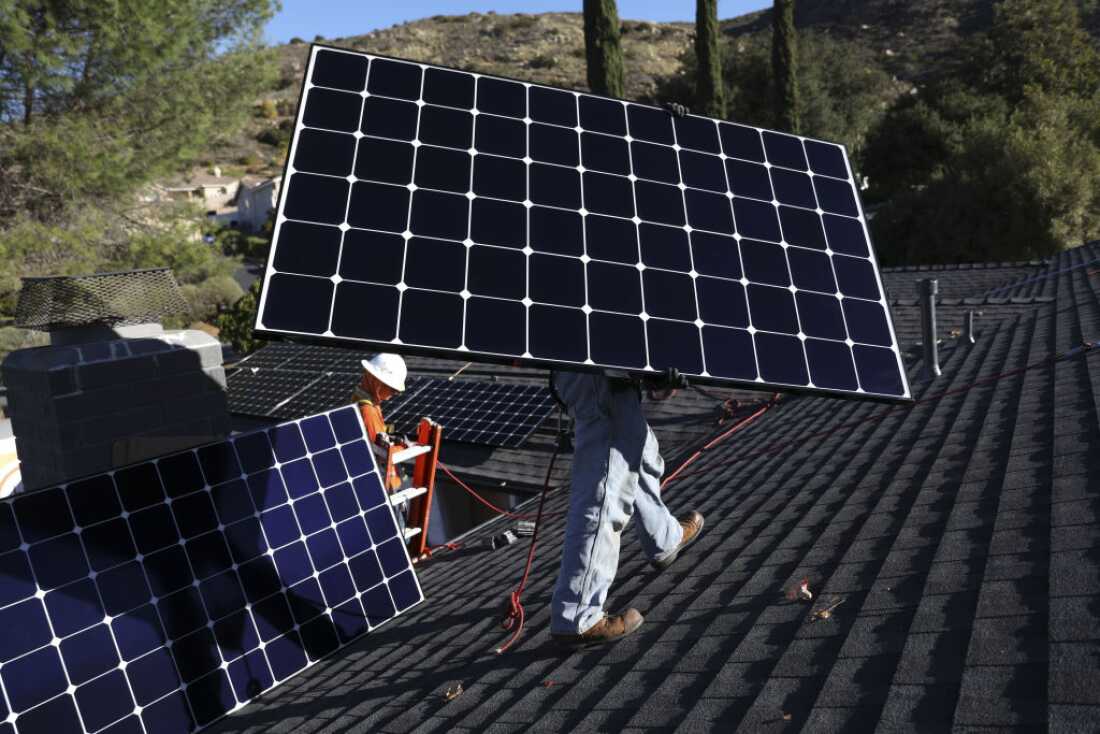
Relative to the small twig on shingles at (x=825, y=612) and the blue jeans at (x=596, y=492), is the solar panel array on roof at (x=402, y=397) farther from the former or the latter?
the small twig on shingles at (x=825, y=612)

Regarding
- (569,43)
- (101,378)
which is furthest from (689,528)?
(569,43)

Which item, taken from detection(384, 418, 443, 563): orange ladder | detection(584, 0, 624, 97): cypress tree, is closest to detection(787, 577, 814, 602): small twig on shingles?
detection(384, 418, 443, 563): orange ladder

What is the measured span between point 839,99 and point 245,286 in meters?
39.0

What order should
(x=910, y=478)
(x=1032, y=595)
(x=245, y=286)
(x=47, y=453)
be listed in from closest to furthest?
(x=1032, y=595) < (x=910, y=478) < (x=47, y=453) < (x=245, y=286)

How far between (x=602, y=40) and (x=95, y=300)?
2456cm

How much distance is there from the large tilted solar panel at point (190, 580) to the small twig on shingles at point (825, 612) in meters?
3.57

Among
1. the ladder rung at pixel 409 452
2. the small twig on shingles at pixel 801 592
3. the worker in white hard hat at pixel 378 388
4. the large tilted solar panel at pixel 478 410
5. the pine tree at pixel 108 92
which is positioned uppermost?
the pine tree at pixel 108 92

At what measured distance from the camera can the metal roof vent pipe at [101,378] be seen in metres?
7.02

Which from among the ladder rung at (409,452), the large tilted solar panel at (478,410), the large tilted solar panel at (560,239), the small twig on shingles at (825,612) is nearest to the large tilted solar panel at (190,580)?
the ladder rung at (409,452)

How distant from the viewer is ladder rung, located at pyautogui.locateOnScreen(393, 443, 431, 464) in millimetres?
7998

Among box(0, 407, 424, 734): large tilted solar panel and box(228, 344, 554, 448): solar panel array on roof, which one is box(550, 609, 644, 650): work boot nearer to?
box(0, 407, 424, 734): large tilted solar panel

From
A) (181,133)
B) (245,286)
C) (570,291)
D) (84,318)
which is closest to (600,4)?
(181,133)

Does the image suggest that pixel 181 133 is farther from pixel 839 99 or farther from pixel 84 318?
pixel 839 99

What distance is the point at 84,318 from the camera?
7.38 metres
